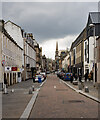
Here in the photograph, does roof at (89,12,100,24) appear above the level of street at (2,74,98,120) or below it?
above

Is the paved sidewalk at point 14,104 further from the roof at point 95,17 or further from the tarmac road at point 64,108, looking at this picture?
the roof at point 95,17

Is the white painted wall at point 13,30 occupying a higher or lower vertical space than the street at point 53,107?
higher

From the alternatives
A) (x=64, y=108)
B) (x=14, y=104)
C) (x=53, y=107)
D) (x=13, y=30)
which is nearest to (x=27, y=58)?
(x=13, y=30)

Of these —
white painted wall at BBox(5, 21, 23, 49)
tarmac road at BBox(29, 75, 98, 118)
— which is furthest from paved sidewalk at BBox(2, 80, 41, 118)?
white painted wall at BBox(5, 21, 23, 49)

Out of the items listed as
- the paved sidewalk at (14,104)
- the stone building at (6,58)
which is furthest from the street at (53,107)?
the stone building at (6,58)

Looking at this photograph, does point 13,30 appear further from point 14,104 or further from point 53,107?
point 53,107

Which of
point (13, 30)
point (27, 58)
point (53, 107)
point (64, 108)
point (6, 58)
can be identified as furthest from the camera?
point (27, 58)

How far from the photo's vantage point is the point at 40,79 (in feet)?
144

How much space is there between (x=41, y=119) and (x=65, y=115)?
125 cm

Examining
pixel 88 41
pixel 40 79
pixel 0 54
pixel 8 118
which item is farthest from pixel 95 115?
pixel 88 41

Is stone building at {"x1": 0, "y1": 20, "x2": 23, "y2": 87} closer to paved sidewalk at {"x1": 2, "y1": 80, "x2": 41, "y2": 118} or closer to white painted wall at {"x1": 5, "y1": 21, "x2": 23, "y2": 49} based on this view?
paved sidewalk at {"x1": 2, "y1": 80, "x2": 41, "y2": 118}

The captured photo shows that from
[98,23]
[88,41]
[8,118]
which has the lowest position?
[8,118]

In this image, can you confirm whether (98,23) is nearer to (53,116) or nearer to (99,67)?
(99,67)

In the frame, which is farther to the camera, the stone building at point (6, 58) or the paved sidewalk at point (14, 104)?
the stone building at point (6, 58)
